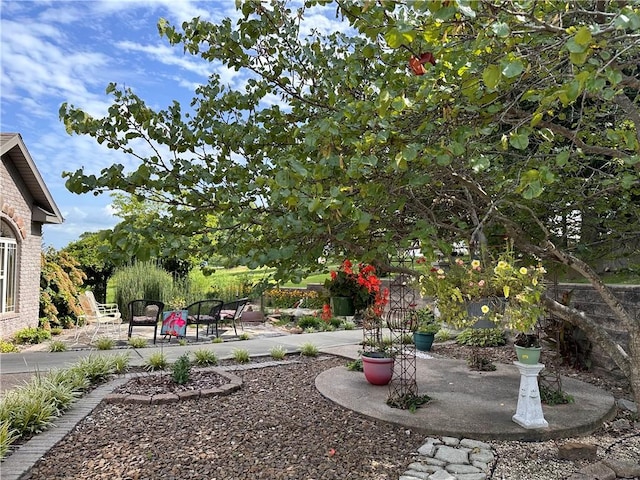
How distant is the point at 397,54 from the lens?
10.5 ft

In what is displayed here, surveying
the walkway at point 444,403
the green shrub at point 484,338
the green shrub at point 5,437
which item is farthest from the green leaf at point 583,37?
the green shrub at point 484,338

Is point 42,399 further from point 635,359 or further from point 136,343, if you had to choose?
point 635,359

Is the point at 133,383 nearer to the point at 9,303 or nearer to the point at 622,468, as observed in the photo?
the point at 622,468

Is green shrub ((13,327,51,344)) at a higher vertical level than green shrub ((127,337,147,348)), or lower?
higher

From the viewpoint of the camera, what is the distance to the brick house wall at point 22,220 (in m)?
9.74

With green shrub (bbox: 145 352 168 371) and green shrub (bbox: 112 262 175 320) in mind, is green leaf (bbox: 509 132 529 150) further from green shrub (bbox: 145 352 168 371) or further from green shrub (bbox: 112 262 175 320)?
green shrub (bbox: 112 262 175 320)

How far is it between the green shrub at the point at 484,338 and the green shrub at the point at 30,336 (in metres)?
8.73

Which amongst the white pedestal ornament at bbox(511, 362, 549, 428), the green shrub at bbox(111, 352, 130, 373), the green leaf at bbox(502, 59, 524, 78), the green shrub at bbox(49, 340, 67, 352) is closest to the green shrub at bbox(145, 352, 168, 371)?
the green shrub at bbox(111, 352, 130, 373)

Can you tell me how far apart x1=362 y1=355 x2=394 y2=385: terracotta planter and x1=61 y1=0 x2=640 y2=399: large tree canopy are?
204 cm

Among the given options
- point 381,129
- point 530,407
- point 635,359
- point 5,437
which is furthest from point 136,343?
point 635,359

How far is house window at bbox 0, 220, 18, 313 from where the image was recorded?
9820 millimetres

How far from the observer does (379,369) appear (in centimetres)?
577

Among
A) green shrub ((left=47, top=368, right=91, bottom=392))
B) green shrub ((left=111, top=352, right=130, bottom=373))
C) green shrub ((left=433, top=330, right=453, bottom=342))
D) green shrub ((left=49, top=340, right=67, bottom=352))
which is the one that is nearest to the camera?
green shrub ((left=47, top=368, right=91, bottom=392))

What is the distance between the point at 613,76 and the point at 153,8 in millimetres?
3542
